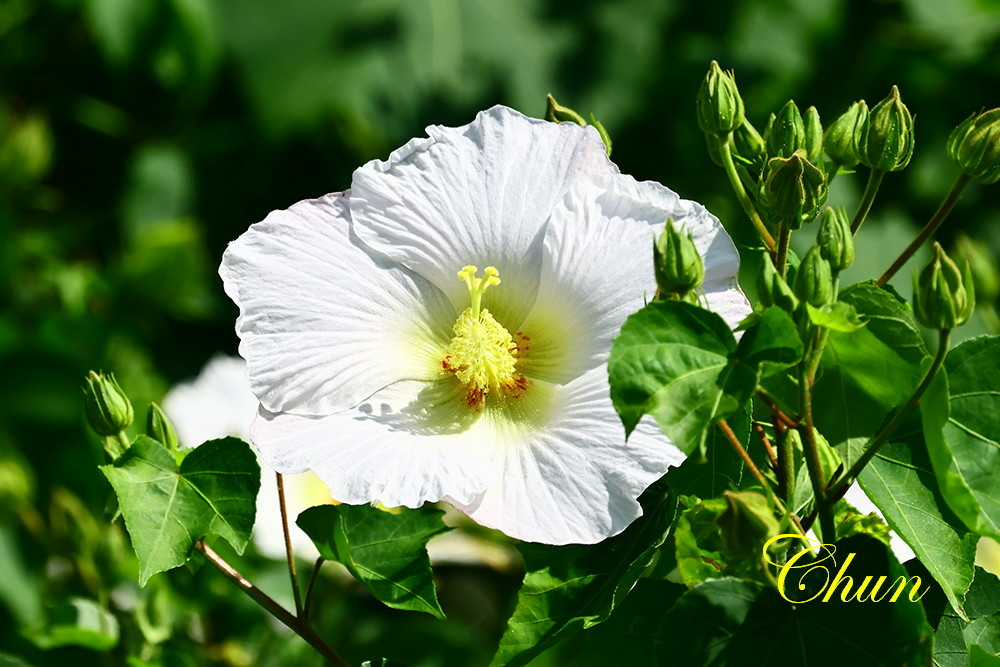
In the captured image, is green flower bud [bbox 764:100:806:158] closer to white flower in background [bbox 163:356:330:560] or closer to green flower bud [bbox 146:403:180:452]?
green flower bud [bbox 146:403:180:452]

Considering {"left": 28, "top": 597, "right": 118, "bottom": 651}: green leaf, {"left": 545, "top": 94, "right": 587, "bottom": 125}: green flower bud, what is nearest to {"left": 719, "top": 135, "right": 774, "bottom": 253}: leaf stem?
{"left": 545, "top": 94, "right": 587, "bottom": 125}: green flower bud

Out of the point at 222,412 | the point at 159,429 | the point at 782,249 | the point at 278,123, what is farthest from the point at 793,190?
the point at 278,123

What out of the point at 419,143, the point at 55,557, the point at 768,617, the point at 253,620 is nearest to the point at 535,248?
the point at 419,143

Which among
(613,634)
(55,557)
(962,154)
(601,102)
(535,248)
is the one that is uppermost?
(962,154)

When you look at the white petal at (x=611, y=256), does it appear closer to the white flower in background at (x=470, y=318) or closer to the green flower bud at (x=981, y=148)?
the white flower in background at (x=470, y=318)

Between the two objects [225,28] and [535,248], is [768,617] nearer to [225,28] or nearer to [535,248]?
[535,248]

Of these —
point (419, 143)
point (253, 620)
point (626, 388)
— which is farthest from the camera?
point (253, 620)

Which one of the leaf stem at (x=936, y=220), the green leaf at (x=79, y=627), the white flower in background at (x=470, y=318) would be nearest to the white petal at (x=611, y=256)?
the white flower in background at (x=470, y=318)
